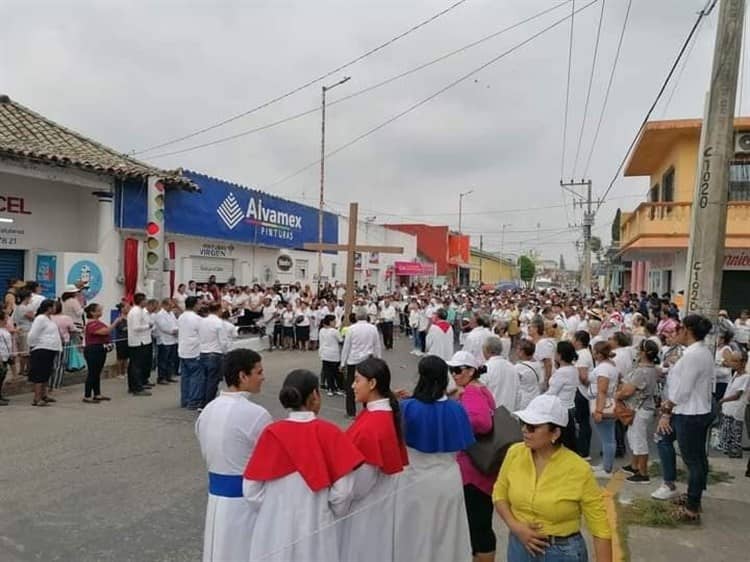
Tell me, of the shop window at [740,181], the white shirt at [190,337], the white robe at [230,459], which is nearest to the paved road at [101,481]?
the white shirt at [190,337]

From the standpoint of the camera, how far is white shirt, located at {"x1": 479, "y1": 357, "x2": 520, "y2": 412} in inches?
262

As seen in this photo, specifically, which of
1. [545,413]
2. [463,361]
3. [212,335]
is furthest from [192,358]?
[545,413]

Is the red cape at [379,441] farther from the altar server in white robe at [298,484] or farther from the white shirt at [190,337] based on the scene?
the white shirt at [190,337]

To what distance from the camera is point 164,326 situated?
500 inches

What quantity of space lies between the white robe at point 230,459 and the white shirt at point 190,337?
22.0ft

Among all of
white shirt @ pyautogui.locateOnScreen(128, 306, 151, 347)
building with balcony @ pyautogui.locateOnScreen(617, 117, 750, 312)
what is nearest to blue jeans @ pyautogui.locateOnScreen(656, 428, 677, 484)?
white shirt @ pyautogui.locateOnScreen(128, 306, 151, 347)

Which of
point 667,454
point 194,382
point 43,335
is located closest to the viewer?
point 667,454

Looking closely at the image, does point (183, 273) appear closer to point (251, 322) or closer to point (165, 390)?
point (251, 322)

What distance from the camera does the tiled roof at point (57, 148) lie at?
14109 millimetres

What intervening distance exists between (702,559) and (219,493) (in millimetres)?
3694

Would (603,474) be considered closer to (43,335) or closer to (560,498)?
(560,498)

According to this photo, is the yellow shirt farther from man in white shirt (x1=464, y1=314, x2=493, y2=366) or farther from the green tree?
the green tree

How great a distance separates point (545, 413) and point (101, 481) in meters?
5.11

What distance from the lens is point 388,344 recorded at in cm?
2162
